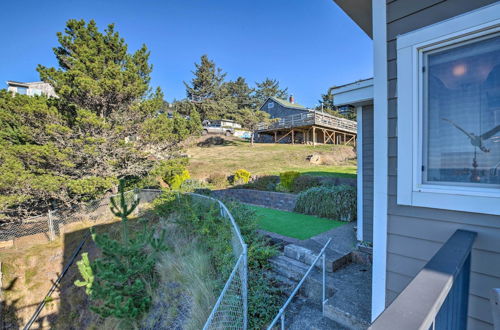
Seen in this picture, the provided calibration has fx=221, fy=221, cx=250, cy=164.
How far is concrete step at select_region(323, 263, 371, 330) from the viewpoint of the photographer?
240cm

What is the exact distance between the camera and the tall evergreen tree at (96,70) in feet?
26.1

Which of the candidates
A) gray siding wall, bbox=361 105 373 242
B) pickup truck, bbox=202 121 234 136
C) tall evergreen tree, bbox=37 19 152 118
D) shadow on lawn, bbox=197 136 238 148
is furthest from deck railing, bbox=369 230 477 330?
pickup truck, bbox=202 121 234 136

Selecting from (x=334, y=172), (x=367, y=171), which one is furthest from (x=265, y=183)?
(x=367, y=171)

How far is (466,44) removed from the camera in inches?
58.6

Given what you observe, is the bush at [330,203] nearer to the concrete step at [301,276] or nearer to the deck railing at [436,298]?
the concrete step at [301,276]

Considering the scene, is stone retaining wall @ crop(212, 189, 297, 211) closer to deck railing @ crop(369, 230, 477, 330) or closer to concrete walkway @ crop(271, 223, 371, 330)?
concrete walkway @ crop(271, 223, 371, 330)

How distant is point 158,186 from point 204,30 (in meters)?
9.23

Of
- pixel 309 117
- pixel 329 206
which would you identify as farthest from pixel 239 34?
pixel 329 206

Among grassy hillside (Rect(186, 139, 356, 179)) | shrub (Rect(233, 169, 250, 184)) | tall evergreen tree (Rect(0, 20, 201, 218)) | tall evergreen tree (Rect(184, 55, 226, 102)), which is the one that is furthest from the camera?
tall evergreen tree (Rect(184, 55, 226, 102))

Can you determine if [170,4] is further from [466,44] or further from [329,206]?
[466,44]

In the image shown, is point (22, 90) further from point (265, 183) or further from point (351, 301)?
point (351, 301)

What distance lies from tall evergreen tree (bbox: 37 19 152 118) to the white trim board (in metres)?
8.82

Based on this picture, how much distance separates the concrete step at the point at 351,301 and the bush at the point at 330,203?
293 centimetres

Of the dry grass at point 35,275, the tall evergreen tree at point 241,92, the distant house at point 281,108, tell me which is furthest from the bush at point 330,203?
the tall evergreen tree at point 241,92
